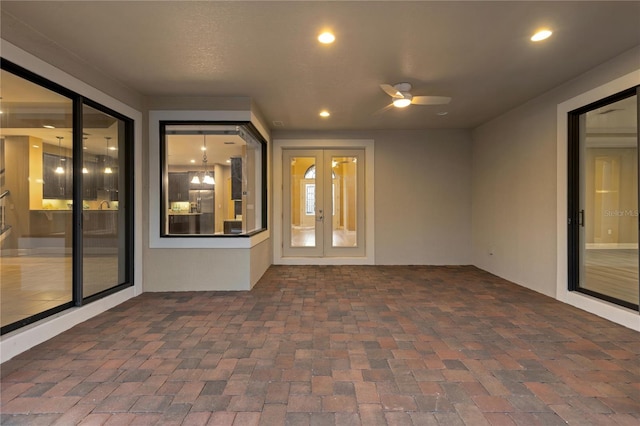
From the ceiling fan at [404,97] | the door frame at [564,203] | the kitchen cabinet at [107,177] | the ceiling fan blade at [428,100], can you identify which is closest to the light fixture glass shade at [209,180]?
the kitchen cabinet at [107,177]

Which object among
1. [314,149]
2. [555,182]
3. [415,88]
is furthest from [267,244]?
[555,182]

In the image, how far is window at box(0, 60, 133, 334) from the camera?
3.12 metres

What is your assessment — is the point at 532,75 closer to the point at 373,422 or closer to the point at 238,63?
the point at 238,63

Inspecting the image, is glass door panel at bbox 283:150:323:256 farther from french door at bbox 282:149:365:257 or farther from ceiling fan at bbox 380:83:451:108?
ceiling fan at bbox 380:83:451:108

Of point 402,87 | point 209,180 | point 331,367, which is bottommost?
point 331,367

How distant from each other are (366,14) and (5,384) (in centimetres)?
363

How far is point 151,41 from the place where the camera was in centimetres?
301

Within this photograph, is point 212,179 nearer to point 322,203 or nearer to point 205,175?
point 205,175

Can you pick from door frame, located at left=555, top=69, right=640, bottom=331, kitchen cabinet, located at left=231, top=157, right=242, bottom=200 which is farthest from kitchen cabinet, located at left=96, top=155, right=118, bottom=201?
door frame, located at left=555, top=69, right=640, bottom=331

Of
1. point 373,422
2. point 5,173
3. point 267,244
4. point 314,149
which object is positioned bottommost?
point 373,422

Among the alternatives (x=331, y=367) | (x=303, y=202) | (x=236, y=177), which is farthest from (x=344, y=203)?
(x=331, y=367)

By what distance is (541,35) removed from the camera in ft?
9.57

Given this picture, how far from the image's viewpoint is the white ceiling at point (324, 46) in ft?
8.34

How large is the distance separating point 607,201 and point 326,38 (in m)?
3.58
